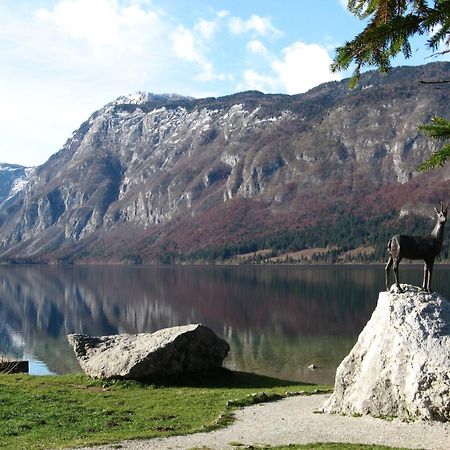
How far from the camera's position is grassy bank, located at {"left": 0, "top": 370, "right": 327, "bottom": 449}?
22641 mm

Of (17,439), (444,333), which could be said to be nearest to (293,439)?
(444,333)

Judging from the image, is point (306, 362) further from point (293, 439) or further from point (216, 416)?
point (293, 439)

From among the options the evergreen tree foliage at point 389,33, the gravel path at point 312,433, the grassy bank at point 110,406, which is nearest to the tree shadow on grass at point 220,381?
the grassy bank at point 110,406

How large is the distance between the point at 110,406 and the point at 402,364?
15359mm

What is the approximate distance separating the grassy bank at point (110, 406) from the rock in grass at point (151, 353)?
81cm

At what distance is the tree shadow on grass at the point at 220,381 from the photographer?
3881 centimetres

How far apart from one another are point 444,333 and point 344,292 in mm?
103264

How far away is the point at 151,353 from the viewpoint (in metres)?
38.5

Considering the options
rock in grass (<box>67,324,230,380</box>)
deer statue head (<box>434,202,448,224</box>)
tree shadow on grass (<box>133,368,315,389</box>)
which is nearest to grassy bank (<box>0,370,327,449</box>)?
tree shadow on grass (<box>133,368,315,389</box>)

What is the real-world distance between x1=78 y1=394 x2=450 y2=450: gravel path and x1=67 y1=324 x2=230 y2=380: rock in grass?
1394 centimetres

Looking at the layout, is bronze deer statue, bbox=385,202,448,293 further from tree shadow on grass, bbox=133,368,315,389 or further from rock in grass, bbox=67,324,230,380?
rock in grass, bbox=67,324,230,380

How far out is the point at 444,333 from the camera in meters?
23.9

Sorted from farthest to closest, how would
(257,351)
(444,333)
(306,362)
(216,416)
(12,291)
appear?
1. (12,291)
2. (257,351)
3. (306,362)
4. (216,416)
5. (444,333)

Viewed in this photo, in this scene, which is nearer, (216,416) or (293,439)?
(293,439)
